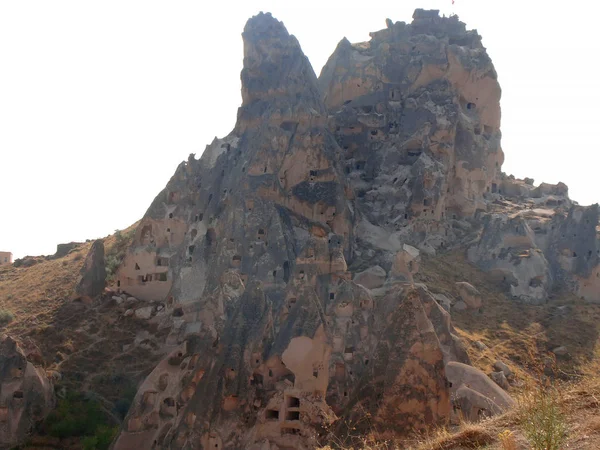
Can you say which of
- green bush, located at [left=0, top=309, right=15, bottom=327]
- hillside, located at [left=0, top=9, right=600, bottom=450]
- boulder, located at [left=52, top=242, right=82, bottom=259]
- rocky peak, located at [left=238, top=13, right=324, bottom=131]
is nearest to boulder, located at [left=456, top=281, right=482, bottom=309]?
hillside, located at [left=0, top=9, right=600, bottom=450]

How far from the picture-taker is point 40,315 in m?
33.2

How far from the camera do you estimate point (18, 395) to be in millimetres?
24906

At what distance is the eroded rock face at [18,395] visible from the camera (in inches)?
960

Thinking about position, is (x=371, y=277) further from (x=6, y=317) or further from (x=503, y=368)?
(x=6, y=317)

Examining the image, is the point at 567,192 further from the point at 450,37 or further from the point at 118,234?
the point at 118,234

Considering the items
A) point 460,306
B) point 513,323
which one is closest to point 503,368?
point 513,323

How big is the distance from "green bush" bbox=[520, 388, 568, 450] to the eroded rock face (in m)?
21.3

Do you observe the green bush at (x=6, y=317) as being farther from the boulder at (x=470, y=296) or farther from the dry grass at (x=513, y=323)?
the boulder at (x=470, y=296)

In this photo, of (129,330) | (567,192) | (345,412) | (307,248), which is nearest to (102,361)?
(129,330)

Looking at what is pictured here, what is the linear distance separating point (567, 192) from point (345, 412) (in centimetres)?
3345

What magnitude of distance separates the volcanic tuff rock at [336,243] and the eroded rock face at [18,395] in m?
5.23

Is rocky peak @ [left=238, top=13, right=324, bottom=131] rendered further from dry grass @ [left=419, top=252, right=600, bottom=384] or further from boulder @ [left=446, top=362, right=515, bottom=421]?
boulder @ [left=446, top=362, right=515, bottom=421]

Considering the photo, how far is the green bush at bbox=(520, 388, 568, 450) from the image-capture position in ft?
22.0

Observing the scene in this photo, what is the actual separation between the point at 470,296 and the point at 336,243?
656cm
